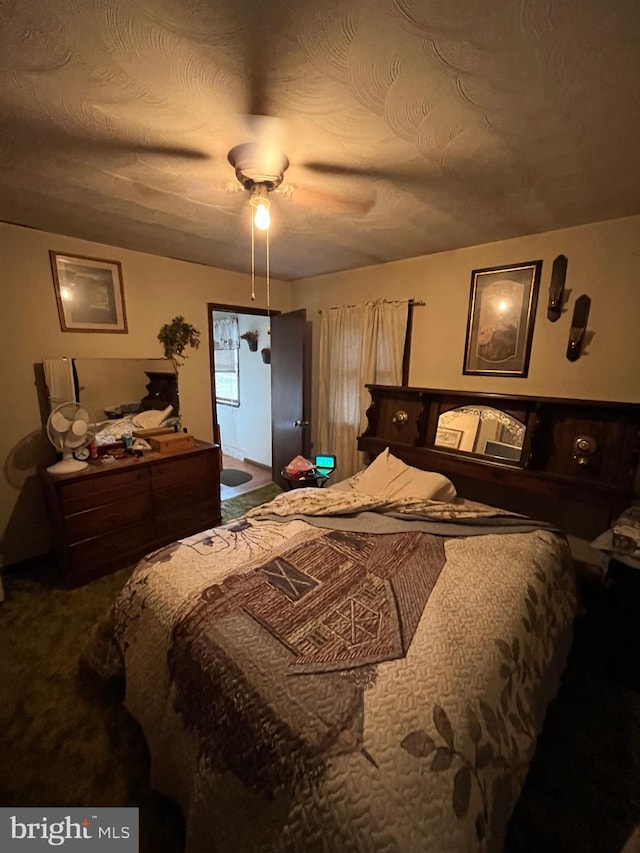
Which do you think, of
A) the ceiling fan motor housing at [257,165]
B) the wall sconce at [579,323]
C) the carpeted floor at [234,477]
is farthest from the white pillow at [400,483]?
the carpeted floor at [234,477]

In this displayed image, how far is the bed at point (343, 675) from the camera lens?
0.77 meters

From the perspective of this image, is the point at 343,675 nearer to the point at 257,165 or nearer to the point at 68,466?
the point at 257,165

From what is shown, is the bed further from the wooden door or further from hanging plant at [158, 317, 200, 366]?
hanging plant at [158, 317, 200, 366]

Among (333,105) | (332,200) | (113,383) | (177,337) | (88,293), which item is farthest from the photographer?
(177,337)

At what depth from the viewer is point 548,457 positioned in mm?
2246

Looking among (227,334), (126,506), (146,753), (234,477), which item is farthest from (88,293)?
(146,753)

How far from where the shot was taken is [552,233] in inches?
86.4

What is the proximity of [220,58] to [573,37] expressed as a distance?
91cm

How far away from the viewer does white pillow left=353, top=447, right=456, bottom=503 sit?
7.35ft

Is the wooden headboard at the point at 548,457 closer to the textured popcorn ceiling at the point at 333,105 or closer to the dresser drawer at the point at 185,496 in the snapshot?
the textured popcorn ceiling at the point at 333,105

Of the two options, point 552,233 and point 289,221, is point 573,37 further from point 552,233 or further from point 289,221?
point 552,233

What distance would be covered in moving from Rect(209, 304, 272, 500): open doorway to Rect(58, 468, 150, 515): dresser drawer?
167 cm

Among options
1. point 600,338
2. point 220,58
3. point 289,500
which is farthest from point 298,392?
point 220,58

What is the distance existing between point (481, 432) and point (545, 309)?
94 cm
